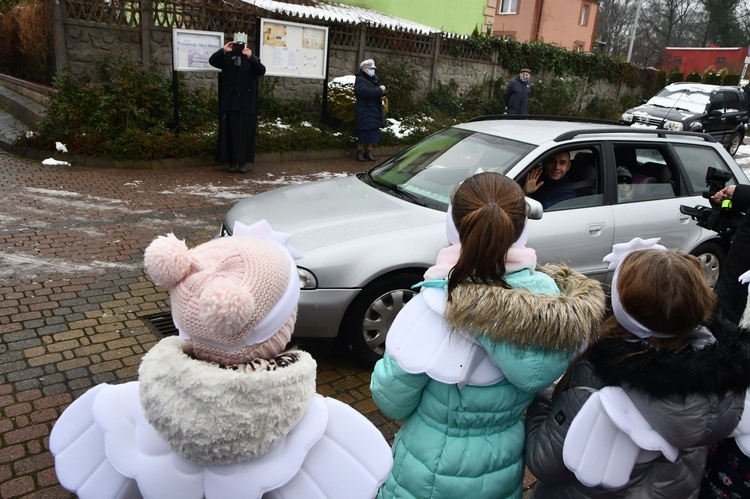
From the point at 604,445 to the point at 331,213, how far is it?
3.02 m

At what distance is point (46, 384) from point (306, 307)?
170 cm

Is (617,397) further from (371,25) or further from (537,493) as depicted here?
(371,25)

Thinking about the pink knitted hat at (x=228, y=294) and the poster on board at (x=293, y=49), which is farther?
the poster on board at (x=293, y=49)

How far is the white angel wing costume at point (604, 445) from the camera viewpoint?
1760mm

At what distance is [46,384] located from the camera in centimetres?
379

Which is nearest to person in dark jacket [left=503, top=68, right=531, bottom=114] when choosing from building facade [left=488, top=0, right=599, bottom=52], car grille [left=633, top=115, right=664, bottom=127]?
car grille [left=633, top=115, right=664, bottom=127]

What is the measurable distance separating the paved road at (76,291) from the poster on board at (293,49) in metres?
3.28

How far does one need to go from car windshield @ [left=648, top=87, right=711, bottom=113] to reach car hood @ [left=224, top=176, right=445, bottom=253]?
16.6 meters

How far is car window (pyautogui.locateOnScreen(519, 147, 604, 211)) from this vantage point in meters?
4.84

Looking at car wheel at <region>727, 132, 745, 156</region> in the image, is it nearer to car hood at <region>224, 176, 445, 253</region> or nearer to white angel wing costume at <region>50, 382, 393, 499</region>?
car hood at <region>224, 176, 445, 253</region>

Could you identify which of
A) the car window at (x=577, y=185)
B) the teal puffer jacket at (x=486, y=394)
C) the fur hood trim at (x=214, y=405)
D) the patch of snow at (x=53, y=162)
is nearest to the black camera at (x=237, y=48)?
the patch of snow at (x=53, y=162)

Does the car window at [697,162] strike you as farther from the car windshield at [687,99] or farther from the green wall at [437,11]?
the green wall at [437,11]

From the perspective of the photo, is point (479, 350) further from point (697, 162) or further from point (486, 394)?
point (697, 162)

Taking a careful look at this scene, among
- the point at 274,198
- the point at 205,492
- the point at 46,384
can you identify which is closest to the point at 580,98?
the point at 274,198
